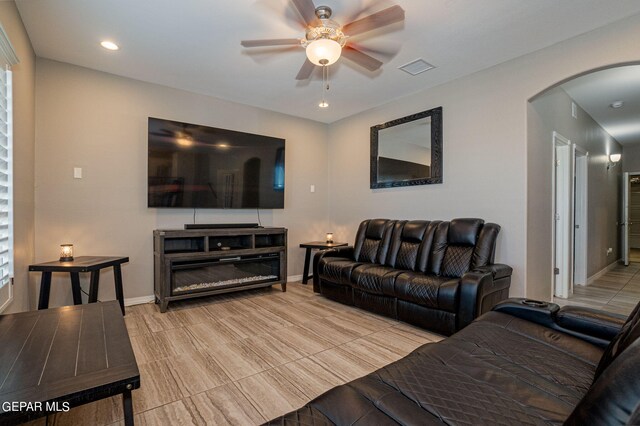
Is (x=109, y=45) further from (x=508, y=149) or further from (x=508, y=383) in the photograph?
(x=508, y=149)

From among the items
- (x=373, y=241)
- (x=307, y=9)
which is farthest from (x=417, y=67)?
(x=373, y=241)

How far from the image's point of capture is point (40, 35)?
2.69 m

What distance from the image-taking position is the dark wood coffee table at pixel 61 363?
1.03 meters

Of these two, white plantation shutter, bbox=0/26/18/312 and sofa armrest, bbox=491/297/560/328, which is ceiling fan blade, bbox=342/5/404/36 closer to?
sofa armrest, bbox=491/297/560/328

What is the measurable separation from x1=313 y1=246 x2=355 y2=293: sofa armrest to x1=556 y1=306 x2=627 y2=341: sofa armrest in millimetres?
2590

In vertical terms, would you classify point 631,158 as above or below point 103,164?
above

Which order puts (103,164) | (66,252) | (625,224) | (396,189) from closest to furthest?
1. (66,252)
2. (103,164)
3. (396,189)
4. (625,224)

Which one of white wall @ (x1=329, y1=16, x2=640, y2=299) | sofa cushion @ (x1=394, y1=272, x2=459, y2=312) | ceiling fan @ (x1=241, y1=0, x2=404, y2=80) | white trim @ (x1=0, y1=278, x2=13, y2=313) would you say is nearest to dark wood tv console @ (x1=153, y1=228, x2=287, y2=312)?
white trim @ (x1=0, y1=278, x2=13, y2=313)

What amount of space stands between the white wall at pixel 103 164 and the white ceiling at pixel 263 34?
0.73 ft

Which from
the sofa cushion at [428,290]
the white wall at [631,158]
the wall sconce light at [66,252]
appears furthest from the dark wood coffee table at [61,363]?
the white wall at [631,158]

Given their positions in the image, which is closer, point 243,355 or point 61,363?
point 61,363

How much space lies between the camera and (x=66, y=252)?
2984 mm

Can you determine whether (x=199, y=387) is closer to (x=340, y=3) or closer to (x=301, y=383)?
(x=301, y=383)

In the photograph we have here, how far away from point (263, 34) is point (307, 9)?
82 centimetres
